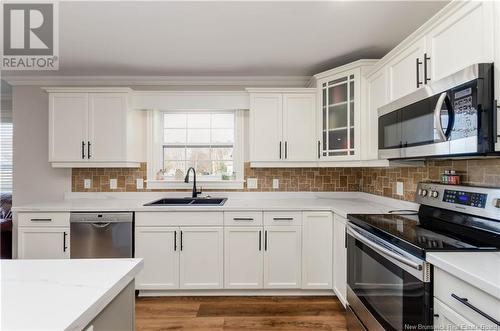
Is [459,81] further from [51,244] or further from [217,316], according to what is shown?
[51,244]

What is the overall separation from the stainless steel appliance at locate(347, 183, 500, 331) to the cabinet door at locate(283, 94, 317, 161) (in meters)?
1.10

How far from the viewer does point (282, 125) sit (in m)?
2.94

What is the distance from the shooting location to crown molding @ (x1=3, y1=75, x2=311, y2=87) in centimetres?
318

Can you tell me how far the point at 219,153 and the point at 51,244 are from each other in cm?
191

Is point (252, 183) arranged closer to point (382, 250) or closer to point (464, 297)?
point (382, 250)

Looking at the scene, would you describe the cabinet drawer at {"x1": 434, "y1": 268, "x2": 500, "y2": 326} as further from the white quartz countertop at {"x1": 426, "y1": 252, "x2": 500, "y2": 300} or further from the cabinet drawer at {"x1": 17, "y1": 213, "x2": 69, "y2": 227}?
the cabinet drawer at {"x1": 17, "y1": 213, "x2": 69, "y2": 227}

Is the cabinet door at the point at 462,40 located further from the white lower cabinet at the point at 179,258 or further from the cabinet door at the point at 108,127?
the cabinet door at the point at 108,127

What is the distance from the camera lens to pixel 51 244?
2.56 meters

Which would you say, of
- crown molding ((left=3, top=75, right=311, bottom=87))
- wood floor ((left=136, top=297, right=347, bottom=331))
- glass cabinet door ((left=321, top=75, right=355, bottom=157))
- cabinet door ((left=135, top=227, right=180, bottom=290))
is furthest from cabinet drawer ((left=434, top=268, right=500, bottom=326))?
crown molding ((left=3, top=75, right=311, bottom=87))

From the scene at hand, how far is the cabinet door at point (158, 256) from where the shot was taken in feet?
8.46

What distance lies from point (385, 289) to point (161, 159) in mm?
2658

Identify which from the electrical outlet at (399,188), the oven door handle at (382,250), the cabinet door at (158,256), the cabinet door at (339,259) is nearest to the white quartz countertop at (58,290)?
the oven door handle at (382,250)

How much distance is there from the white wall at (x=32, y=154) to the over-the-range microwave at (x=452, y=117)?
11.6 ft

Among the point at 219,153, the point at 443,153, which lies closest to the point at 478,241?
the point at 443,153
